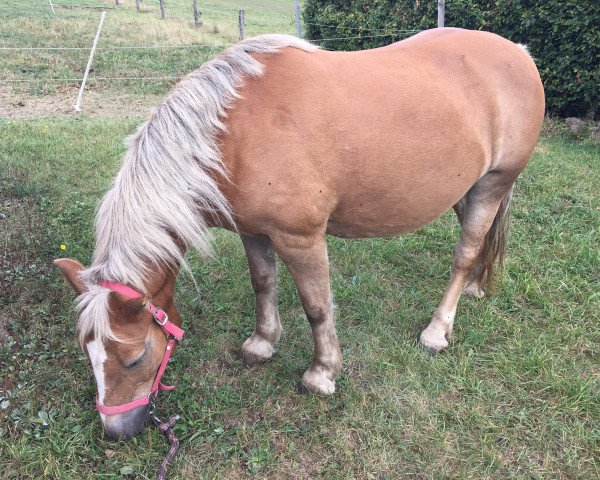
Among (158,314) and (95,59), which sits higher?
(158,314)

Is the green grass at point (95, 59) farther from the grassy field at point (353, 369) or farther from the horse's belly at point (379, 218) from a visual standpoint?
the horse's belly at point (379, 218)

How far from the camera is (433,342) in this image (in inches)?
117

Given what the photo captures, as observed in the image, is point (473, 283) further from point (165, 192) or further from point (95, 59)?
point (95, 59)

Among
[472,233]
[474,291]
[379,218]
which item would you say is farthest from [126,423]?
[474,291]

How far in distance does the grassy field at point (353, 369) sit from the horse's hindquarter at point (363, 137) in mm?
922

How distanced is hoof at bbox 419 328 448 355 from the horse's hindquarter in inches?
30.9

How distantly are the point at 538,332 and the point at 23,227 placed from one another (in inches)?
157

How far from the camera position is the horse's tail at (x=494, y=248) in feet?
10.4

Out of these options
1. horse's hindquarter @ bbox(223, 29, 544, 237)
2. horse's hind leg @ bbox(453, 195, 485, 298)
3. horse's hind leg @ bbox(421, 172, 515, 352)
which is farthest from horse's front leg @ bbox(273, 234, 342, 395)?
horse's hind leg @ bbox(453, 195, 485, 298)

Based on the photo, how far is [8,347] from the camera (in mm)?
2695

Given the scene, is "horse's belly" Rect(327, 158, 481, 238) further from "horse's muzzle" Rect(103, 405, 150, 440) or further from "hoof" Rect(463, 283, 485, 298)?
"horse's muzzle" Rect(103, 405, 150, 440)

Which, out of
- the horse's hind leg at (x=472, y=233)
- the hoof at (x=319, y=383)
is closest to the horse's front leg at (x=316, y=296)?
the hoof at (x=319, y=383)

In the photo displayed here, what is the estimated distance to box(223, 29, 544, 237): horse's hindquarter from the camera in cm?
207

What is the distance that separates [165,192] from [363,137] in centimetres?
97
